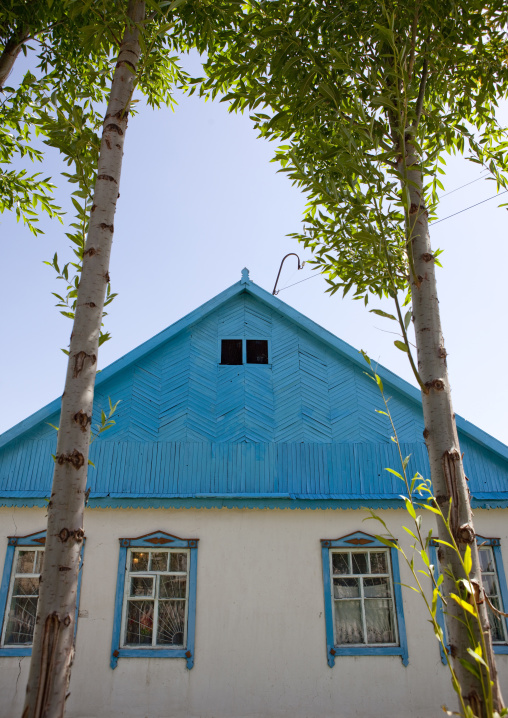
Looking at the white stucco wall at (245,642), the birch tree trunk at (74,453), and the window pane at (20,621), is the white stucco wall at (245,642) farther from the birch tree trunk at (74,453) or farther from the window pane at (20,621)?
the birch tree trunk at (74,453)

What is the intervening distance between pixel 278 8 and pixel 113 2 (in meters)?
1.25

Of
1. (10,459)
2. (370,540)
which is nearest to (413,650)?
(370,540)

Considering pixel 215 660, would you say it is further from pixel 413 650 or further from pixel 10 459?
pixel 10 459

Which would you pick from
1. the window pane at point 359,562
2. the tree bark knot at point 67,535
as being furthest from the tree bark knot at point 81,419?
the window pane at point 359,562

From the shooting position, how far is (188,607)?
696 cm

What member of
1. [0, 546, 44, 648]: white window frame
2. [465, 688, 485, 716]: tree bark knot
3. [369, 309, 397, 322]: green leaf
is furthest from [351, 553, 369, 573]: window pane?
[369, 309, 397, 322]: green leaf

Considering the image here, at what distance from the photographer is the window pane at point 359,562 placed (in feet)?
24.1

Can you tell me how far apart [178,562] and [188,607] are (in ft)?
1.97

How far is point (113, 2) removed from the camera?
11.0ft

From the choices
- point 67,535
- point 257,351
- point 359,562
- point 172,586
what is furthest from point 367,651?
point 67,535

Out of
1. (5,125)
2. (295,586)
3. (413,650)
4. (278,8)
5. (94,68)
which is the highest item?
(94,68)

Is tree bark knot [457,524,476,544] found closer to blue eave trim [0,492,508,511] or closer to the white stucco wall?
blue eave trim [0,492,508,511]

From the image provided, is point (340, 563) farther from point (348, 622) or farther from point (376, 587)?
point (348, 622)

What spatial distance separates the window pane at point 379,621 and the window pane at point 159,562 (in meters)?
2.88
